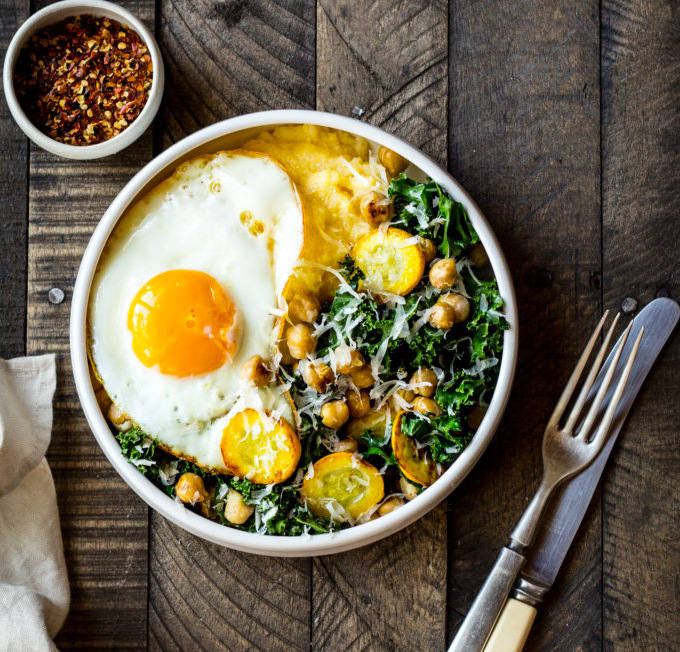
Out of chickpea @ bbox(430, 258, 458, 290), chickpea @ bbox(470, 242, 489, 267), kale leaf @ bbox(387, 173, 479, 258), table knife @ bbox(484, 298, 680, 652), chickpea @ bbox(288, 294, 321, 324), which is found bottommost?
table knife @ bbox(484, 298, 680, 652)

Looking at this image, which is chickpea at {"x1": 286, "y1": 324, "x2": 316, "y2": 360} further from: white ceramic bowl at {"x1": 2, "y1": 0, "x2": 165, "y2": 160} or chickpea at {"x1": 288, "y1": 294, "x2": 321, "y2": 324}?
white ceramic bowl at {"x1": 2, "y1": 0, "x2": 165, "y2": 160}

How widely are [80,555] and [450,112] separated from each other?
6.49ft

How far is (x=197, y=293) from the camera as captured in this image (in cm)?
233

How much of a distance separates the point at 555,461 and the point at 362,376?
0.73 m

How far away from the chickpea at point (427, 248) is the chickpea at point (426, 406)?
1.38 ft

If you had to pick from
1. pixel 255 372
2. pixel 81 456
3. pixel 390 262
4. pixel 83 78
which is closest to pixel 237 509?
pixel 255 372

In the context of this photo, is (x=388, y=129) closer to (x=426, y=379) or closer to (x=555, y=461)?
(x=426, y=379)

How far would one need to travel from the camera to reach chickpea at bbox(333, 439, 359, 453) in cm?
234

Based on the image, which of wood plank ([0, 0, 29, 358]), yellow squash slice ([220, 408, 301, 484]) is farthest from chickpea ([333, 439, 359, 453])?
wood plank ([0, 0, 29, 358])

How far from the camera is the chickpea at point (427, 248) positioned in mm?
2311

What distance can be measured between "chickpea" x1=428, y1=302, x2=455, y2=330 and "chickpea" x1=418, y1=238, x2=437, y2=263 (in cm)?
16

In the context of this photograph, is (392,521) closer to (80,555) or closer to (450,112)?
(80,555)

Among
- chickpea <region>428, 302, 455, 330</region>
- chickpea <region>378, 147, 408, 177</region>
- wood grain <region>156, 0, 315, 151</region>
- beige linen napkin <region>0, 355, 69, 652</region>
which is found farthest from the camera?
wood grain <region>156, 0, 315, 151</region>

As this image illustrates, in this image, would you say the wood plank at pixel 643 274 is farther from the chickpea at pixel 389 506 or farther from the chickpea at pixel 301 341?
the chickpea at pixel 301 341
